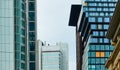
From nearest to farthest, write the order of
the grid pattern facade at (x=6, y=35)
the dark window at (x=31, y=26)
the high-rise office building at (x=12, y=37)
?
the grid pattern facade at (x=6, y=35), the high-rise office building at (x=12, y=37), the dark window at (x=31, y=26)

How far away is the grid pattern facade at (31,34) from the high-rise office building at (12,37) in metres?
13.8

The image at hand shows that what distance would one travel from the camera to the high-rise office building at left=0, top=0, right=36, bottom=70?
134500 millimetres

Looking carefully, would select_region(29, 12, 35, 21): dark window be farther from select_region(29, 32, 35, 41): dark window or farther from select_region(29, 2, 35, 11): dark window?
select_region(29, 32, 35, 41): dark window

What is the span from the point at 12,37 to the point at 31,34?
73.7 ft

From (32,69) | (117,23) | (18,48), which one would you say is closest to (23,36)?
(18,48)

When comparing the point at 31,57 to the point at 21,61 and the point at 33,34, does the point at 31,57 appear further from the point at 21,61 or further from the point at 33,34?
the point at 21,61

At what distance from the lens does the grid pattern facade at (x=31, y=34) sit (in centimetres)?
15525

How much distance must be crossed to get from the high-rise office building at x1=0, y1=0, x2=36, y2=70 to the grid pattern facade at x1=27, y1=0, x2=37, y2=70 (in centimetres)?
1377

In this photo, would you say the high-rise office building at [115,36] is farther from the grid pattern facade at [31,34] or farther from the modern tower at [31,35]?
the grid pattern facade at [31,34]

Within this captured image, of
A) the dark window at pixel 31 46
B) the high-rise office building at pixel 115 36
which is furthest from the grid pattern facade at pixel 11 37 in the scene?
the high-rise office building at pixel 115 36

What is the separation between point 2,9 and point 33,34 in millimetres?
24244

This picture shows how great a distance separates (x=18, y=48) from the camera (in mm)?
137625

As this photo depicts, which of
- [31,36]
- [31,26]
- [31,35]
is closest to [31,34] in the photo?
[31,35]

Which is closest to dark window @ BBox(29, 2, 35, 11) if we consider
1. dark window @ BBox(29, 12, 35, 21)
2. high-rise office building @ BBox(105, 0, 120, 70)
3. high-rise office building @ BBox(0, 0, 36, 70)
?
→ dark window @ BBox(29, 12, 35, 21)
